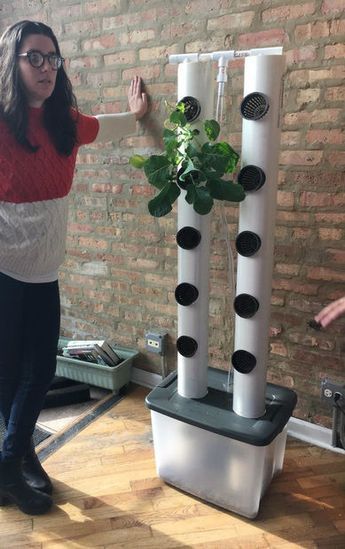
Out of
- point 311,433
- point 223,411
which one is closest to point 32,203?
point 223,411

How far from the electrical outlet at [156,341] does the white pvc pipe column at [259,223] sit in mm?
699

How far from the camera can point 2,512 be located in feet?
5.39

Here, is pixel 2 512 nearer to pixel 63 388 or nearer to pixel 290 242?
pixel 63 388

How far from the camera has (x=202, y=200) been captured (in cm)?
142

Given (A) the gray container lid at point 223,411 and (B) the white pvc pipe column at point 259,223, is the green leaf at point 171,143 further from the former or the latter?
(A) the gray container lid at point 223,411

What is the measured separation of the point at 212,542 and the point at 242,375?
1.77 ft

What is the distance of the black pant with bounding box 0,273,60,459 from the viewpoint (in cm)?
150

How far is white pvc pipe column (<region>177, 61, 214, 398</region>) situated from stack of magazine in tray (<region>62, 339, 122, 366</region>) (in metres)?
0.67

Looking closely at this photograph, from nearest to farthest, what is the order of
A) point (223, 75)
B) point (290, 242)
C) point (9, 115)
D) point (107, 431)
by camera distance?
point (9, 115)
point (223, 75)
point (290, 242)
point (107, 431)

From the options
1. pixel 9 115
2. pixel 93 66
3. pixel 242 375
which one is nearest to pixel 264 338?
pixel 242 375

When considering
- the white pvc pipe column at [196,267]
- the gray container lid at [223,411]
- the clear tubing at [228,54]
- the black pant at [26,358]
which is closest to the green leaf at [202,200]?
the white pvc pipe column at [196,267]

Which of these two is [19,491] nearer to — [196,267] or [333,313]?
[196,267]

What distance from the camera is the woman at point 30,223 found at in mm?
1368

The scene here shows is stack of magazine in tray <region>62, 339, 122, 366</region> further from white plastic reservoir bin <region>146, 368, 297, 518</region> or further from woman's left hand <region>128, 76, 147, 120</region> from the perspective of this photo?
woman's left hand <region>128, 76, 147, 120</region>
